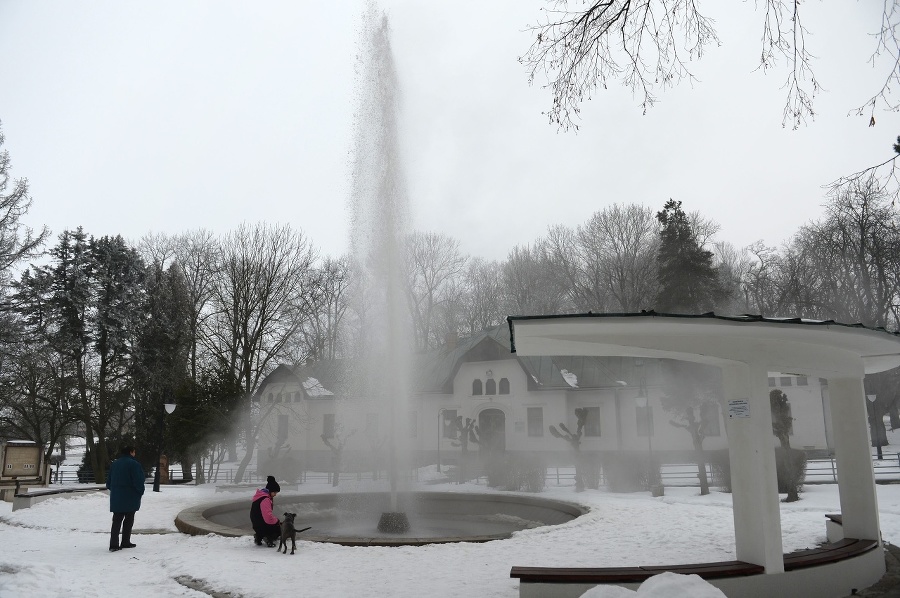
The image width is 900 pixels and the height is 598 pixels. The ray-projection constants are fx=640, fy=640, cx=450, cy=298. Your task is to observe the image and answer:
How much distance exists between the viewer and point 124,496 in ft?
34.4

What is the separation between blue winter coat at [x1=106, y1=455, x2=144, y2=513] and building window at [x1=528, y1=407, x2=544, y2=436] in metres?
27.5

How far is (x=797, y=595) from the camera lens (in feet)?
22.6

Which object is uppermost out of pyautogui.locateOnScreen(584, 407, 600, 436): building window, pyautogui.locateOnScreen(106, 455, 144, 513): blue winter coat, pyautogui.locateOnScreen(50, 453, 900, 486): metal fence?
pyautogui.locateOnScreen(584, 407, 600, 436): building window

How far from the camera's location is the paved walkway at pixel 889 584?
7.23 metres

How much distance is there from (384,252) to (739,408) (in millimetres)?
10208

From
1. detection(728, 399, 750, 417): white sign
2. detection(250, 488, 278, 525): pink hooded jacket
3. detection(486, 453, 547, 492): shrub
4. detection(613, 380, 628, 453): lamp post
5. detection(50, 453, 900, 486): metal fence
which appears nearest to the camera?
detection(728, 399, 750, 417): white sign

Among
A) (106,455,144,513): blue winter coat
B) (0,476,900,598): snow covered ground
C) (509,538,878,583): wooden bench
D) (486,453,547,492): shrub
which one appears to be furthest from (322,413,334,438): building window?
(509,538,878,583): wooden bench

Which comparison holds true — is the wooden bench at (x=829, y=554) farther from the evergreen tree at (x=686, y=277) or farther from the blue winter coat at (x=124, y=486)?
the evergreen tree at (x=686, y=277)

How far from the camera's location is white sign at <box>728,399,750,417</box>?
7.15 meters

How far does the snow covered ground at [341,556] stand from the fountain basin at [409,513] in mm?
921

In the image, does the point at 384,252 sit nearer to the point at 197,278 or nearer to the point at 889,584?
the point at 889,584

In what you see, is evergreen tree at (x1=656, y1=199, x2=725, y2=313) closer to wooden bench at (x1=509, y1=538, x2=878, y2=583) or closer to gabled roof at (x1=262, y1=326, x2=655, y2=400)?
gabled roof at (x1=262, y1=326, x2=655, y2=400)

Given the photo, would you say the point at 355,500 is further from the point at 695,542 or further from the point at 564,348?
the point at 564,348

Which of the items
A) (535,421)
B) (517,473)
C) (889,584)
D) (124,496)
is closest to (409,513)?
(124,496)
